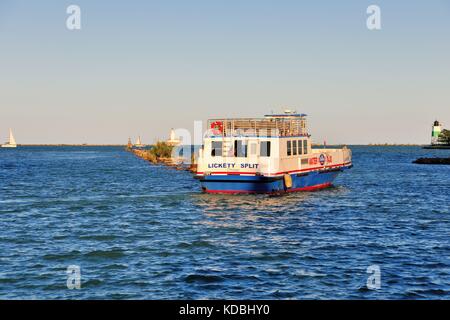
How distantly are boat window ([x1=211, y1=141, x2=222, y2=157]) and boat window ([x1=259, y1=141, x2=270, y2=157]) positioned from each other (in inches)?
108

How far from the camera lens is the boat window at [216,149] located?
33.9 meters

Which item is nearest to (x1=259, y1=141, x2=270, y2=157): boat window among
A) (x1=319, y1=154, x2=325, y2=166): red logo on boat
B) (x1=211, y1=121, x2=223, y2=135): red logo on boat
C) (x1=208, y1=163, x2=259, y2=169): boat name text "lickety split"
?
(x1=208, y1=163, x2=259, y2=169): boat name text "lickety split"

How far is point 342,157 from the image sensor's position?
42500mm

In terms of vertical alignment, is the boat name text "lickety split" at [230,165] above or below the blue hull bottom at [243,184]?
above

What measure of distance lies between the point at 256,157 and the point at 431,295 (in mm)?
19907

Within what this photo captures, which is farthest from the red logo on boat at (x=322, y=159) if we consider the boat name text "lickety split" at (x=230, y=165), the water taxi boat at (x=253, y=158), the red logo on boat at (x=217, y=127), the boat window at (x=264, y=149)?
Answer: the red logo on boat at (x=217, y=127)

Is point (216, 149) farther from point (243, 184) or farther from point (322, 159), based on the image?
point (322, 159)

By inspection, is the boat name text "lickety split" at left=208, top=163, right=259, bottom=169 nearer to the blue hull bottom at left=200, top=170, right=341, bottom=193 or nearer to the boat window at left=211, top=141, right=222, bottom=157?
the blue hull bottom at left=200, top=170, right=341, bottom=193

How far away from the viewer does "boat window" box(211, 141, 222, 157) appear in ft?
111

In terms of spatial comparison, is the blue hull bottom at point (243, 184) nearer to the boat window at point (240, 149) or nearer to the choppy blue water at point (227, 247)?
the choppy blue water at point (227, 247)

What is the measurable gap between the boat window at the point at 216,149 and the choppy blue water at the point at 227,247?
285 centimetres

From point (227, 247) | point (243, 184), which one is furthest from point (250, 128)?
point (227, 247)

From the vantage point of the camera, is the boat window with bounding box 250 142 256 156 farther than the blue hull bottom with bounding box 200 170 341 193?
Yes
